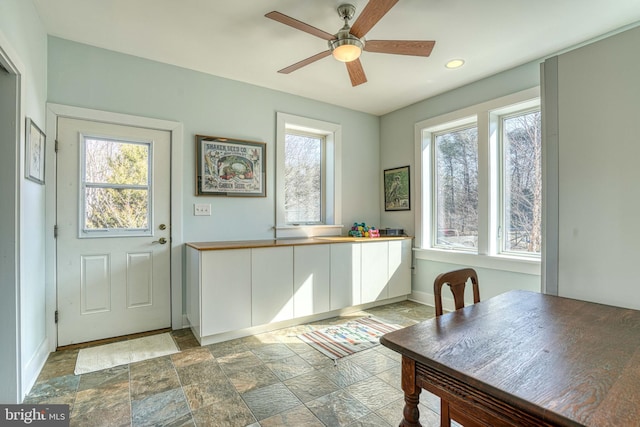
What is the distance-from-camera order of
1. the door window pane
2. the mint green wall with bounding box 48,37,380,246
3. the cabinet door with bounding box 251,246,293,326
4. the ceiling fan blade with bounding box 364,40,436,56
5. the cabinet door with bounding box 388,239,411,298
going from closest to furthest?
the ceiling fan blade with bounding box 364,40,436,56, the mint green wall with bounding box 48,37,380,246, the cabinet door with bounding box 251,246,293,326, the door window pane, the cabinet door with bounding box 388,239,411,298

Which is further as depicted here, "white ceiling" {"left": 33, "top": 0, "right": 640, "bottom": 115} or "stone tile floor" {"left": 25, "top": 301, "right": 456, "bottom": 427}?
"white ceiling" {"left": 33, "top": 0, "right": 640, "bottom": 115}

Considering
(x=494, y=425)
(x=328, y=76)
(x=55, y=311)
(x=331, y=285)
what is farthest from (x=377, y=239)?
(x=55, y=311)

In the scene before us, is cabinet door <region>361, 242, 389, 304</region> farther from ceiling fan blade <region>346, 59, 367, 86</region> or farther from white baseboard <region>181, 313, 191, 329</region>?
white baseboard <region>181, 313, 191, 329</region>

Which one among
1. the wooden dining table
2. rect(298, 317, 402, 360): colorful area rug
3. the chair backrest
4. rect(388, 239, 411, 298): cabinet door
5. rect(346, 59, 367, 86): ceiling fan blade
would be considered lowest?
rect(298, 317, 402, 360): colorful area rug

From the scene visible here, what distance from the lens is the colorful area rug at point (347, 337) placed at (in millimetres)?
2575

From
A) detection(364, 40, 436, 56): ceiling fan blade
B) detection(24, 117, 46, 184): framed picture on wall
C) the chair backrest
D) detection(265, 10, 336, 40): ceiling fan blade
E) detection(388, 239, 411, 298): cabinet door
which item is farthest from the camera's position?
detection(388, 239, 411, 298): cabinet door

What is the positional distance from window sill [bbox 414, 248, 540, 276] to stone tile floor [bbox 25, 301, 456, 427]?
5.12 ft

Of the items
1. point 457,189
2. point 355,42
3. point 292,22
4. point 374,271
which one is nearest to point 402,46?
point 355,42

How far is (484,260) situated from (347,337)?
1718 millimetres

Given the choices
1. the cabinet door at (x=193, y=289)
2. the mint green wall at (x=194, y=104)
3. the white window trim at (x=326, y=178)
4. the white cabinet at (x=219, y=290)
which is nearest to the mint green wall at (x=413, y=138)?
the mint green wall at (x=194, y=104)

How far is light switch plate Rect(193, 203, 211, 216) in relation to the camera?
3.11 m

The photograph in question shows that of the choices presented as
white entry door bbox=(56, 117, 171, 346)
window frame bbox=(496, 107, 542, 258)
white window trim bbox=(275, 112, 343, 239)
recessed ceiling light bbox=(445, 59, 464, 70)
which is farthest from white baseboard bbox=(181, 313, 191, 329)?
recessed ceiling light bbox=(445, 59, 464, 70)

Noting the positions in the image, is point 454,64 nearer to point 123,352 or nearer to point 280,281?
point 280,281

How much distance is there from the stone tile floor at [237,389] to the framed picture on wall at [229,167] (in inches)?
60.8
